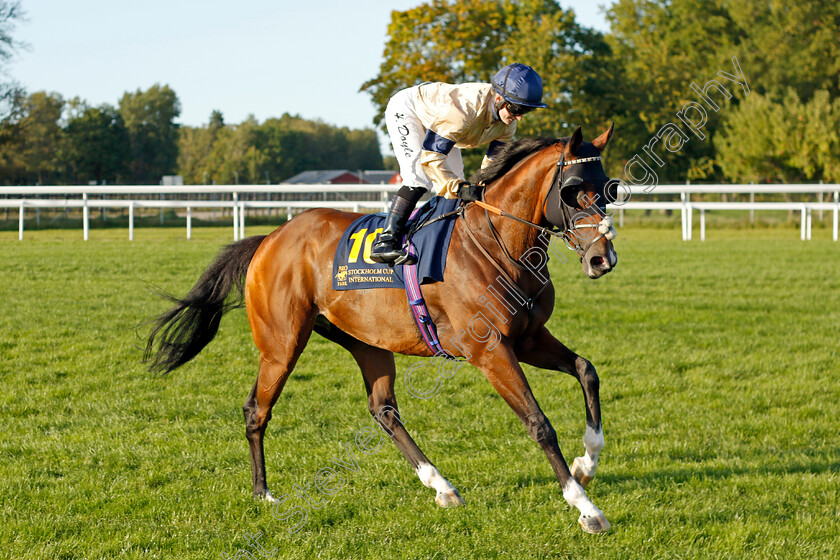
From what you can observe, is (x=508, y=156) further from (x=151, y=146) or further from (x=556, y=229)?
(x=151, y=146)

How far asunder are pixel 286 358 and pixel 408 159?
1.33 m

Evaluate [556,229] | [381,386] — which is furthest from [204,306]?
[556,229]

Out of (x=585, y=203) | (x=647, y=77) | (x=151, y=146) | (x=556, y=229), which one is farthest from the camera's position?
(x=151, y=146)

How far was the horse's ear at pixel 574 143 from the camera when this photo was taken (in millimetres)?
3576

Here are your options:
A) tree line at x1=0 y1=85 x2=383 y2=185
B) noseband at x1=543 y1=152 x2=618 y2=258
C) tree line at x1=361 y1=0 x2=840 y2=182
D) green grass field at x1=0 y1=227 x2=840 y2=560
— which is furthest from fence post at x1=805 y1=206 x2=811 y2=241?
tree line at x1=0 y1=85 x2=383 y2=185

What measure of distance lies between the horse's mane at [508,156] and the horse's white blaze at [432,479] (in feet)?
5.12

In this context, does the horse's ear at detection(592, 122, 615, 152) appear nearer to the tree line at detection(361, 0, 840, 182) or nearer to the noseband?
the noseband

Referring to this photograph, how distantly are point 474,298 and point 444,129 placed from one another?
0.86 metres

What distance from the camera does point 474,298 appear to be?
389 cm

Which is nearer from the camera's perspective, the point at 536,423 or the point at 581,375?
the point at 536,423

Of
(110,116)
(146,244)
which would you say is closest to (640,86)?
(146,244)

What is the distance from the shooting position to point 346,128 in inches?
4791

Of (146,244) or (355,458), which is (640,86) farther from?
(355,458)

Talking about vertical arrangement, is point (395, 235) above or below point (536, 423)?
above
